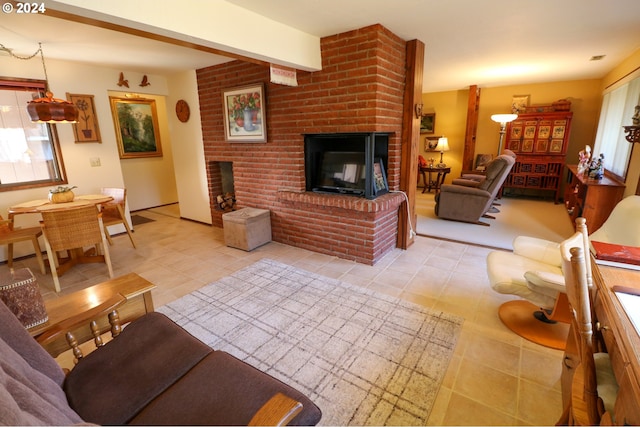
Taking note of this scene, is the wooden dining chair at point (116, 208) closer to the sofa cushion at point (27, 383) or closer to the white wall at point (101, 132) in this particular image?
the white wall at point (101, 132)

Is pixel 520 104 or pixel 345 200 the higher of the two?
pixel 520 104

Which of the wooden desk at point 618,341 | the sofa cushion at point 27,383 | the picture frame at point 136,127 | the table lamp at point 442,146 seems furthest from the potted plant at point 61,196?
the table lamp at point 442,146

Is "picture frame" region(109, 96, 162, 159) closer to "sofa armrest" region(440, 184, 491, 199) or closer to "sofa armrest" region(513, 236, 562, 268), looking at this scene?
"sofa armrest" region(440, 184, 491, 199)

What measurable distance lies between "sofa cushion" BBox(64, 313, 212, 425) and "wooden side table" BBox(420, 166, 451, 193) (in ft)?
20.3

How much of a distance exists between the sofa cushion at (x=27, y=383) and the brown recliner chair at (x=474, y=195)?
182 inches

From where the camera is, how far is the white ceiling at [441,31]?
226 cm

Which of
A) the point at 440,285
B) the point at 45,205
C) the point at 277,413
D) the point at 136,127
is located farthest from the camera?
the point at 136,127

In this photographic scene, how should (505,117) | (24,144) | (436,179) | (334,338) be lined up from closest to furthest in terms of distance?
(334,338) < (24,144) < (505,117) < (436,179)

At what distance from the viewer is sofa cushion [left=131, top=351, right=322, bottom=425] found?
0.98 metres

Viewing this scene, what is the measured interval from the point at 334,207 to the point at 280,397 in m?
2.46

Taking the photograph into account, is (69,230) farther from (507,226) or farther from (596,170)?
(596,170)

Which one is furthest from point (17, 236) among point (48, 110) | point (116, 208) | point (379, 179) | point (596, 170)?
point (596, 170)

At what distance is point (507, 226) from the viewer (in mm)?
4281

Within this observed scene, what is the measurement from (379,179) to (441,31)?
1.51m
